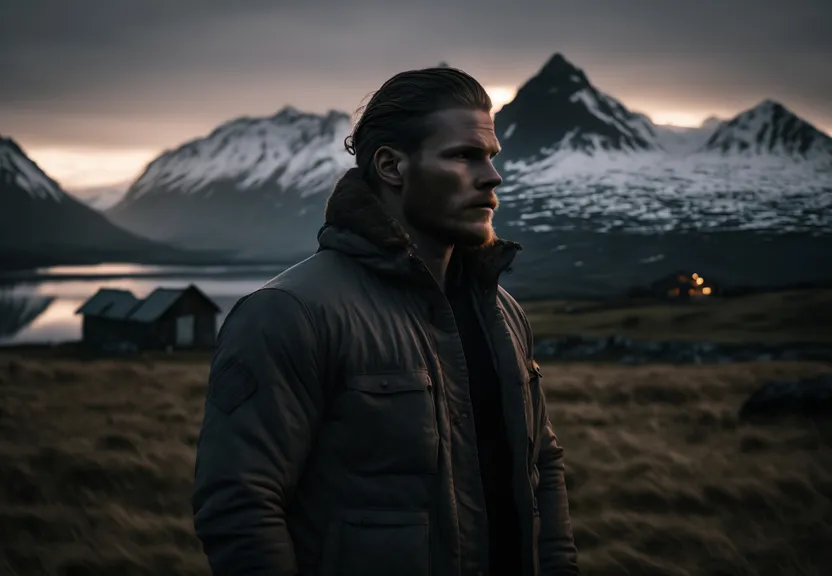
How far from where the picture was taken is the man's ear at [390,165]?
2.43 m

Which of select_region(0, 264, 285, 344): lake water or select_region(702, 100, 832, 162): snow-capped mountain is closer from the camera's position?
select_region(0, 264, 285, 344): lake water

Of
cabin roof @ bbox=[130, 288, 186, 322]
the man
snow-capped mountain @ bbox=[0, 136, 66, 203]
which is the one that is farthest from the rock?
snow-capped mountain @ bbox=[0, 136, 66, 203]

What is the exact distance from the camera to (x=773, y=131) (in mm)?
65688

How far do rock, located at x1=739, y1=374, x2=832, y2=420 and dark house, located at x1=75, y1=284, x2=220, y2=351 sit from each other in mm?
24603

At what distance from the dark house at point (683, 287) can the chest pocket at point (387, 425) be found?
115 ft

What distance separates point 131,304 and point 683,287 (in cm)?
2428

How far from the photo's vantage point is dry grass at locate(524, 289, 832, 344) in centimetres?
2569

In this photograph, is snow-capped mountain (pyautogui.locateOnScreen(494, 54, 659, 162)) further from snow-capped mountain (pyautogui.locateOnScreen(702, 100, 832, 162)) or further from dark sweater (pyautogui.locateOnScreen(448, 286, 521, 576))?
dark sweater (pyautogui.locateOnScreen(448, 286, 521, 576))

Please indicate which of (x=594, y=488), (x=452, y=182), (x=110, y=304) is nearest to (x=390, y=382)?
(x=452, y=182)

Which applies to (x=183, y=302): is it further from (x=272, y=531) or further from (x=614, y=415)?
(x=272, y=531)

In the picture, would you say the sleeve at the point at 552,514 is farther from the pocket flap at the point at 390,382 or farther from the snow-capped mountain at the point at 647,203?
the snow-capped mountain at the point at 647,203

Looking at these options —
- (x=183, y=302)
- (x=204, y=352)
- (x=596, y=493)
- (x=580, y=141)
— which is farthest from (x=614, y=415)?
(x=580, y=141)

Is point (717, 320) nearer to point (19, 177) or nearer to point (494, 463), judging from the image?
point (494, 463)

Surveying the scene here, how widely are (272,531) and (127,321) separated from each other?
33757 millimetres
